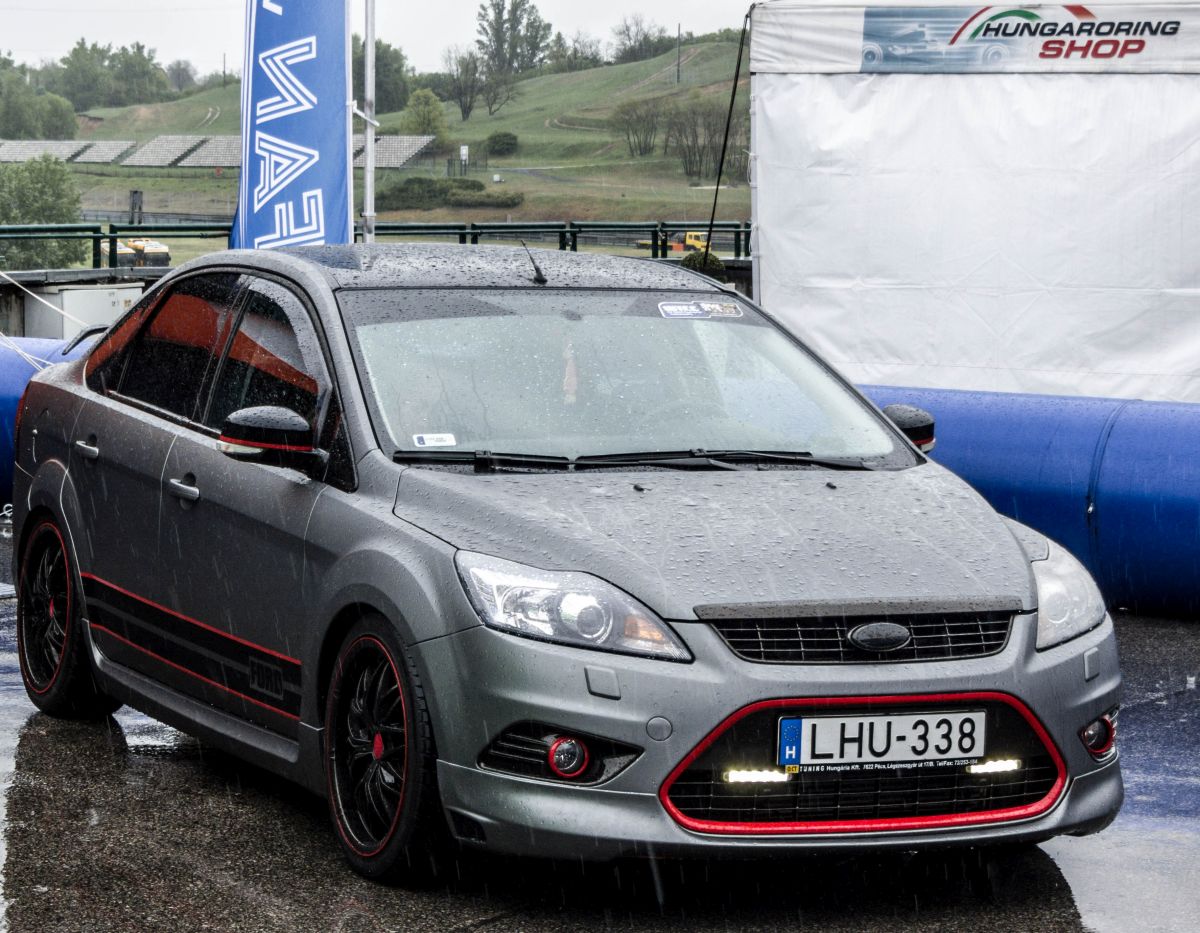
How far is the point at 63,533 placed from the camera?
616cm

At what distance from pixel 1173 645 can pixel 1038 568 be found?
370 cm

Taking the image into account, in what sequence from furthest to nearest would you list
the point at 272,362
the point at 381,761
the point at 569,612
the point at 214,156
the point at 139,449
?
1. the point at 214,156
2. the point at 139,449
3. the point at 272,362
4. the point at 381,761
5. the point at 569,612

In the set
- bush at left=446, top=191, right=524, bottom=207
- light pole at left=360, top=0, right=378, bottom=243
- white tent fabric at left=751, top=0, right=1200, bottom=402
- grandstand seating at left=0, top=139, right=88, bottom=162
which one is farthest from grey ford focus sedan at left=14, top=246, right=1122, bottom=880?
grandstand seating at left=0, top=139, right=88, bottom=162

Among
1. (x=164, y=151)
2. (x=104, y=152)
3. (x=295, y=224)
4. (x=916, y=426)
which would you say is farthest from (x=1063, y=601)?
(x=104, y=152)

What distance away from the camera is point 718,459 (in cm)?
498

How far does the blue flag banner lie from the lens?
12414mm

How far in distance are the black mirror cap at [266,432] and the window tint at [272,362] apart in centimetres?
16

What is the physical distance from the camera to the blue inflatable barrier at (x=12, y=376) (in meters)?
11.0

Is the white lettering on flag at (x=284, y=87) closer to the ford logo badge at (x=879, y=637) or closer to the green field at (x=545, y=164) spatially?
the ford logo badge at (x=879, y=637)

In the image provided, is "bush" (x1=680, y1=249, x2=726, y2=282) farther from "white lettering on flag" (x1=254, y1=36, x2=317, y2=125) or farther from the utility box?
the utility box

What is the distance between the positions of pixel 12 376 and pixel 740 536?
7.62m

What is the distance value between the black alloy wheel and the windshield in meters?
1.71

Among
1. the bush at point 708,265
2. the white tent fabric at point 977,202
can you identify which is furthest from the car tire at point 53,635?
the bush at point 708,265

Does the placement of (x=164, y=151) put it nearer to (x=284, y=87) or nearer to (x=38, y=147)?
(x=38, y=147)
